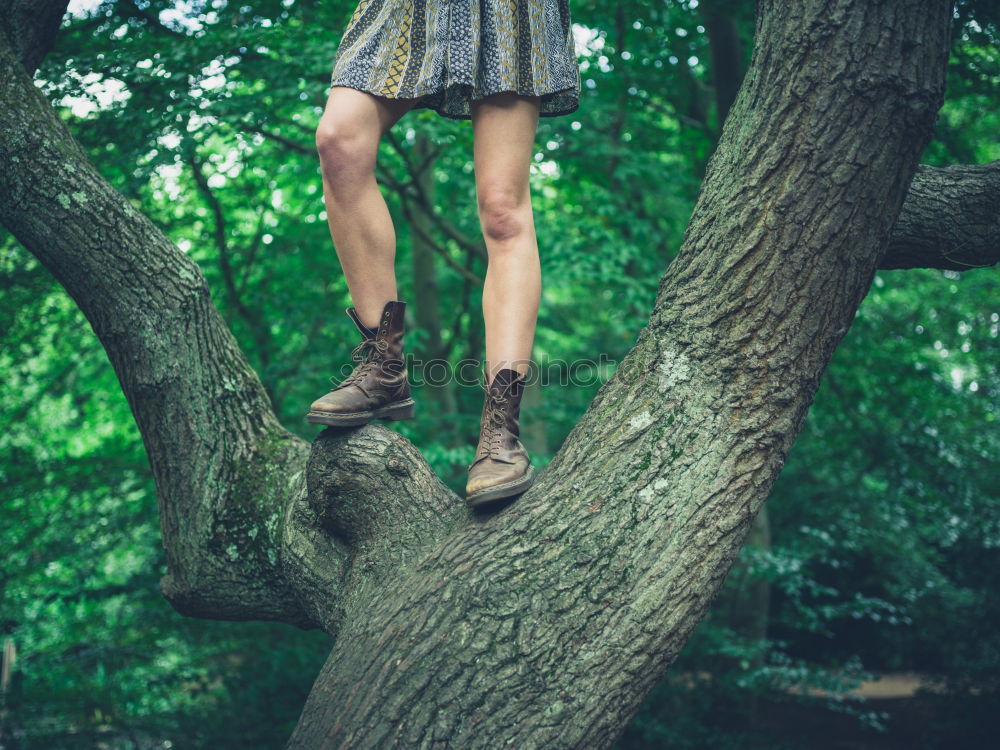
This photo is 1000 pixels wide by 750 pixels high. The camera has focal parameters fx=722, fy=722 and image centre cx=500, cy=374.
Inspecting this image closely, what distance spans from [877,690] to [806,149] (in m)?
8.95

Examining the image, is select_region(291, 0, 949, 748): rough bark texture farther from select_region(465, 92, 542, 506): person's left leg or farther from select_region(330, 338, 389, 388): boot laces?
select_region(330, 338, 389, 388): boot laces

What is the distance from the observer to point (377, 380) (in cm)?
210

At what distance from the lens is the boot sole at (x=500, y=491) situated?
1798 millimetres

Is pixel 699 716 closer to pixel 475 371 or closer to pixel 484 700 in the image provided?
pixel 475 371

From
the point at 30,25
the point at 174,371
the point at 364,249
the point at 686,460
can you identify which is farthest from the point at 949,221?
the point at 30,25

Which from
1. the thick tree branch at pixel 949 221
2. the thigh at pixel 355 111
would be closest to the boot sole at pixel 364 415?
the thigh at pixel 355 111

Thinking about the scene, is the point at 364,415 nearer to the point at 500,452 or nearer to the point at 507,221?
the point at 500,452

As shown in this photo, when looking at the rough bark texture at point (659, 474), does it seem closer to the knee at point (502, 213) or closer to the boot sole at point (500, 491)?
the boot sole at point (500, 491)

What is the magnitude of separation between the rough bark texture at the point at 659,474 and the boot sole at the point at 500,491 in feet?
0.13

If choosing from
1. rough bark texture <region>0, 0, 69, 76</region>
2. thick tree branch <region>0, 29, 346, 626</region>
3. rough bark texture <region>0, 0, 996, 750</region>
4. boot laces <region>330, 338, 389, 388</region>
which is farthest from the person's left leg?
rough bark texture <region>0, 0, 69, 76</region>

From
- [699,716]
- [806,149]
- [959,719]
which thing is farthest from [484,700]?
[959,719]

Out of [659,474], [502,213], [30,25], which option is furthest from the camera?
[30,25]

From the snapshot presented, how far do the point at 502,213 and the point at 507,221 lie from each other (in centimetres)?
3

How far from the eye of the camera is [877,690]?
8.55 meters
